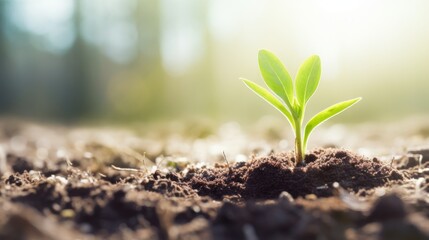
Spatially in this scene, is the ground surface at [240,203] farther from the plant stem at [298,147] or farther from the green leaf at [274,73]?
the green leaf at [274,73]

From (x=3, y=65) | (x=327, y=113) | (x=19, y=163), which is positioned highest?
(x=3, y=65)

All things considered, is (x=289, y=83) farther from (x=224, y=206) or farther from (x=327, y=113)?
(x=224, y=206)

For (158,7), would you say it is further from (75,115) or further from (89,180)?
(89,180)

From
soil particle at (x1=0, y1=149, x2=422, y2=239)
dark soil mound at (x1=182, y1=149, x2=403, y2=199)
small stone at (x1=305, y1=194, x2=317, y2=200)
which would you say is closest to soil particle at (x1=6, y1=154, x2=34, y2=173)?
soil particle at (x1=0, y1=149, x2=422, y2=239)

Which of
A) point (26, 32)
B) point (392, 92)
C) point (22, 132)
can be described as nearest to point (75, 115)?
point (26, 32)

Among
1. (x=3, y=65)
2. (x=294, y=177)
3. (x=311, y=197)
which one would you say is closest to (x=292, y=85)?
(x=294, y=177)
